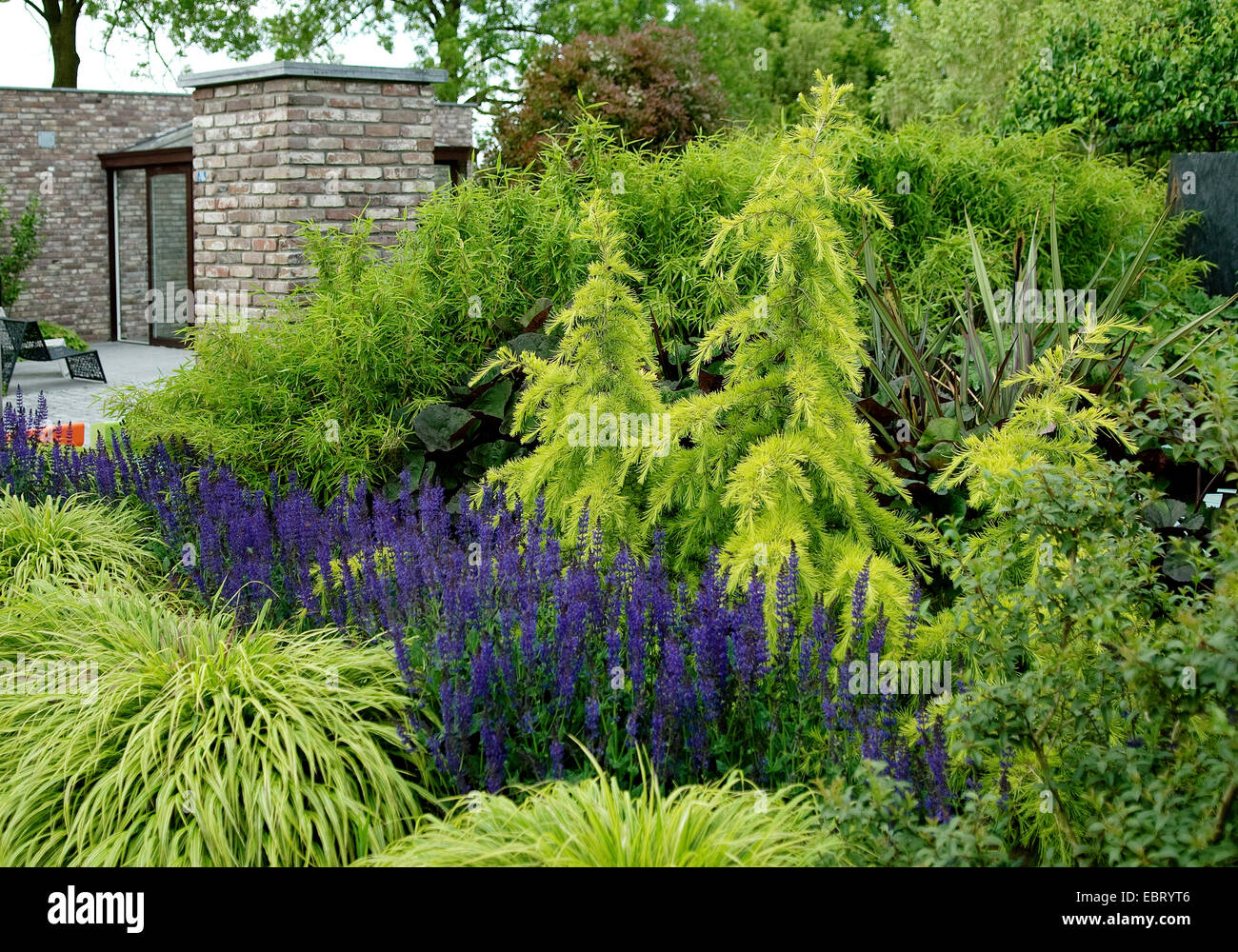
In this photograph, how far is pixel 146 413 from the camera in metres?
5.44

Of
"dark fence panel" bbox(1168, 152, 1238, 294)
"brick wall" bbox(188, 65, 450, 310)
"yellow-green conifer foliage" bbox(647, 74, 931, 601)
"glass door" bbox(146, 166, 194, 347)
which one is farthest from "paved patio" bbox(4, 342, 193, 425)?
"dark fence panel" bbox(1168, 152, 1238, 294)

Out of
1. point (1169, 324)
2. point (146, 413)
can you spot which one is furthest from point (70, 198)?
point (1169, 324)

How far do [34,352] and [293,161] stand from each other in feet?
23.5

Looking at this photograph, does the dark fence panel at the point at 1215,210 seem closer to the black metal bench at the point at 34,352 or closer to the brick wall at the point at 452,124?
the black metal bench at the point at 34,352

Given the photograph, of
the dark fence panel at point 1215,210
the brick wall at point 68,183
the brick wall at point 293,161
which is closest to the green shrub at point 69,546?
the brick wall at point 293,161

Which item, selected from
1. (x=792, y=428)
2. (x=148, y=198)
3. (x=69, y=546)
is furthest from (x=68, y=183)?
(x=792, y=428)

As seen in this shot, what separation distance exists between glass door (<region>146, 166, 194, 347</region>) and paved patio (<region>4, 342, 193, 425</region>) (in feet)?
1.58

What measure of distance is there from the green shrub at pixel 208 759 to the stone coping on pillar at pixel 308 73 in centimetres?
489

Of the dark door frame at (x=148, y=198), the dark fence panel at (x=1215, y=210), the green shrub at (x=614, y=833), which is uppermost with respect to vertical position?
the dark door frame at (x=148, y=198)

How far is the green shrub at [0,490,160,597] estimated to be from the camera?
4.10 m

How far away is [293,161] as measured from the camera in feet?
23.1

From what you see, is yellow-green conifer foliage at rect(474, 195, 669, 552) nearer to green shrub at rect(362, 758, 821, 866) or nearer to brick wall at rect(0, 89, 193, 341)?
green shrub at rect(362, 758, 821, 866)

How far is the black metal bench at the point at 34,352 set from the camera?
12112mm
